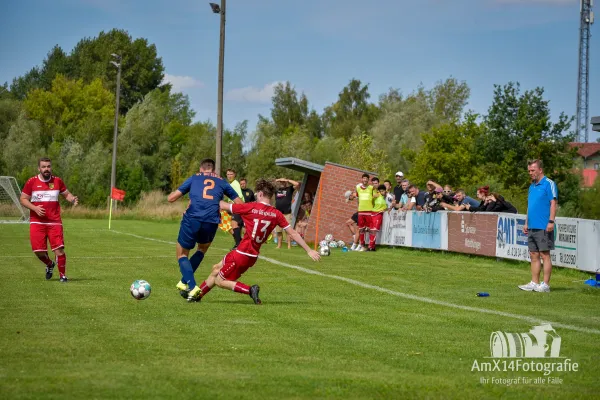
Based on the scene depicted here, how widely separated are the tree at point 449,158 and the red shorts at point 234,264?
56.5m

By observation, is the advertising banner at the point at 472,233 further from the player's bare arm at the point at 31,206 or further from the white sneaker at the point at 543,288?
the player's bare arm at the point at 31,206

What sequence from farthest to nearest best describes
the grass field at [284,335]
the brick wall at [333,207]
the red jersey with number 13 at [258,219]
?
the brick wall at [333,207]
the red jersey with number 13 at [258,219]
the grass field at [284,335]

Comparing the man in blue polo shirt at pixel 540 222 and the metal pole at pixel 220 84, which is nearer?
the man in blue polo shirt at pixel 540 222

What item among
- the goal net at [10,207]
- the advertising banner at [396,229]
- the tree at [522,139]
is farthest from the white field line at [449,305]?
the tree at [522,139]

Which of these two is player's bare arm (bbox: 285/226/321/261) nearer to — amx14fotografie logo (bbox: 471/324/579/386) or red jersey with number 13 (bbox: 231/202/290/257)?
red jersey with number 13 (bbox: 231/202/290/257)

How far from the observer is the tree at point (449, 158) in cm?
6806

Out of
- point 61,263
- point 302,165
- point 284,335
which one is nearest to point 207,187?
point 61,263

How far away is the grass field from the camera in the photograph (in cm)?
679

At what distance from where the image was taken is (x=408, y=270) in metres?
18.9

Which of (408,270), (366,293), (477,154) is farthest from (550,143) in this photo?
(366,293)

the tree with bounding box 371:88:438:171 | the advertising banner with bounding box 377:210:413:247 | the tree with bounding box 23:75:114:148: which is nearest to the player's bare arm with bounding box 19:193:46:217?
the advertising banner with bounding box 377:210:413:247

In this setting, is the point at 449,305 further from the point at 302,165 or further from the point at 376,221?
the point at 302,165

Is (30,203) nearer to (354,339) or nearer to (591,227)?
(354,339)

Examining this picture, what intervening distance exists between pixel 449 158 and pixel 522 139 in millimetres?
6036
